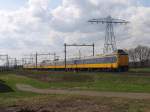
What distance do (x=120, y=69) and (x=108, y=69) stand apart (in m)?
3.17

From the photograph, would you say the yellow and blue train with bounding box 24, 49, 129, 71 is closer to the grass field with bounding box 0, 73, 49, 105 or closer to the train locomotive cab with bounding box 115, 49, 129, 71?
the train locomotive cab with bounding box 115, 49, 129, 71

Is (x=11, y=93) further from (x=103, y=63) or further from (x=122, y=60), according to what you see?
(x=103, y=63)

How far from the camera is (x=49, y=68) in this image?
10144 cm

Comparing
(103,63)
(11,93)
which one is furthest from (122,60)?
(11,93)

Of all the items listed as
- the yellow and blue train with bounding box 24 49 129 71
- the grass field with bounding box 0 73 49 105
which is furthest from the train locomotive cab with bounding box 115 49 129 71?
the grass field with bounding box 0 73 49 105

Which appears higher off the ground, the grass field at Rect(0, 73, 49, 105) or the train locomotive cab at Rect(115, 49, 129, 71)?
the train locomotive cab at Rect(115, 49, 129, 71)

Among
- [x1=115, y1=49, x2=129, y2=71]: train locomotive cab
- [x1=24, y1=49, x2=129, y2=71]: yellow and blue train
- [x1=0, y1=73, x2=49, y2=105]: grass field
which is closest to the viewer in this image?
[x1=0, y1=73, x2=49, y2=105]: grass field

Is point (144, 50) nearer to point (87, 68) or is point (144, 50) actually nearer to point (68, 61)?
point (68, 61)

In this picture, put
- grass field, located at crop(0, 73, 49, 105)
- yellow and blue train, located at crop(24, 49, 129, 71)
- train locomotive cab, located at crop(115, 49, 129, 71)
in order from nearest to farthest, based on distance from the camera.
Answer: grass field, located at crop(0, 73, 49, 105), train locomotive cab, located at crop(115, 49, 129, 71), yellow and blue train, located at crop(24, 49, 129, 71)

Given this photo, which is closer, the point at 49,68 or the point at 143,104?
the point at 143,104

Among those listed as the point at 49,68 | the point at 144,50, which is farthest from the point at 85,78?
the point at 144,50

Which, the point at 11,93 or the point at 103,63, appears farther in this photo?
the point at 103,63

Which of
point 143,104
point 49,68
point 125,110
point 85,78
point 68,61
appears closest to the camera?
point 125,110

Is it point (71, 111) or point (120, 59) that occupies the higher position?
point (120, 59)
